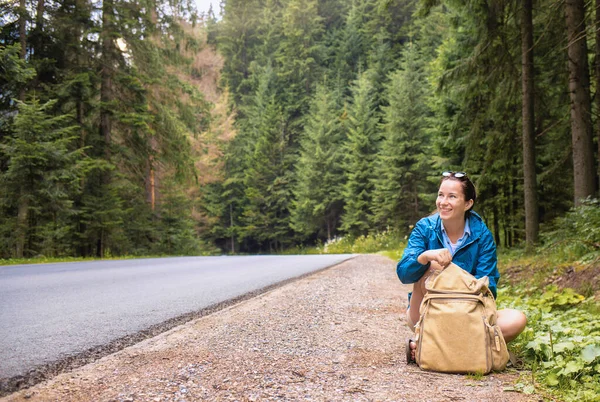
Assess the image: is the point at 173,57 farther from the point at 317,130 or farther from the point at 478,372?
the point at 317,130

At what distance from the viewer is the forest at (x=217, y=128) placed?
9945 millimetres

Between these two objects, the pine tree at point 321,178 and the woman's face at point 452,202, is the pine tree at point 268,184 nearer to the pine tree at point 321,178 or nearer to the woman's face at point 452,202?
the pine tree at point 321,178

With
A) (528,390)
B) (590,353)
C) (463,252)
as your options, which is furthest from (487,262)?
(528,390)

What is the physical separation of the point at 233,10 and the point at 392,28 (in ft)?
71.9

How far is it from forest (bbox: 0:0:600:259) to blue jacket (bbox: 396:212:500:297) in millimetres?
5310

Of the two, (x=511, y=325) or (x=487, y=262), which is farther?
(x=487, y=262)

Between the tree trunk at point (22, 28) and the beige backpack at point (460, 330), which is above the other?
the tree trunk at point (22, 28)

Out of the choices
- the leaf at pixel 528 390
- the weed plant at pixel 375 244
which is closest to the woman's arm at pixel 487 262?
the leaf at pixel 528 390

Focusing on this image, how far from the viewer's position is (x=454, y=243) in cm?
352

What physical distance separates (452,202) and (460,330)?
0.94 m

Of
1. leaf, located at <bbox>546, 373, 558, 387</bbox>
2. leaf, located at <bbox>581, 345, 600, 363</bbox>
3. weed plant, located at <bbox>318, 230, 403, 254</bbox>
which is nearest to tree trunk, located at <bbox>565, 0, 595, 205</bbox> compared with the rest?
leaf, located at <bbox>581, 345, 600, 363</bbox>

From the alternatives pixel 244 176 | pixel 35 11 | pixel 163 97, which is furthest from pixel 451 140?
pixel 244 176

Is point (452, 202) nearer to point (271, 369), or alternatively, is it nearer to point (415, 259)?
point (415, 259)

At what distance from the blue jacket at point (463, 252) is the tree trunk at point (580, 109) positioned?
605 cm
